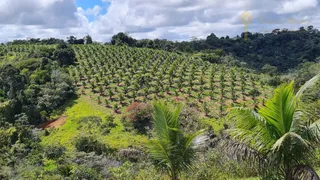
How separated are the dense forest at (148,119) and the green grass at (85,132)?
12 centimetres

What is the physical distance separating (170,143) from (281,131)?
2975mm

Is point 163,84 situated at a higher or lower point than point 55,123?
higher

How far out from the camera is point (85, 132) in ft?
105

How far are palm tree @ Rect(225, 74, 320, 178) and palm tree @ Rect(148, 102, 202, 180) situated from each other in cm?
151

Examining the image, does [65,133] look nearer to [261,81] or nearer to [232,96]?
[232,96]

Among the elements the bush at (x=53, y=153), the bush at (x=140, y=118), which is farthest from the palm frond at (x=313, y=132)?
the bush at (x=140, y=118)

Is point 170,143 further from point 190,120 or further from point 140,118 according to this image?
point 140,118

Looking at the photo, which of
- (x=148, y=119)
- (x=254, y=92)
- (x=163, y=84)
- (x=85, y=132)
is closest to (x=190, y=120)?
(x=148, y=119)

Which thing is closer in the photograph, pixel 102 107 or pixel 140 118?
pixel 140 118

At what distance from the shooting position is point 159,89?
3991 centimetres

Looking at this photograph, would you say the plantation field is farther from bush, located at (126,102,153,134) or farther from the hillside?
bush, located at (126,102,153,134)

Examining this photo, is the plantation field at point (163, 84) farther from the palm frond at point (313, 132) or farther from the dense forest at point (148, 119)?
the palm frond at point (313, 132)

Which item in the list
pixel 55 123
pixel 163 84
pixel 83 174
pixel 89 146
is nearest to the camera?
pixel 83 174

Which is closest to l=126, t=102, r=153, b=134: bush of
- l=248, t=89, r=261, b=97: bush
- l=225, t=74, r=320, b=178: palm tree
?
l=248, t=89, r=261, b=97: bush
